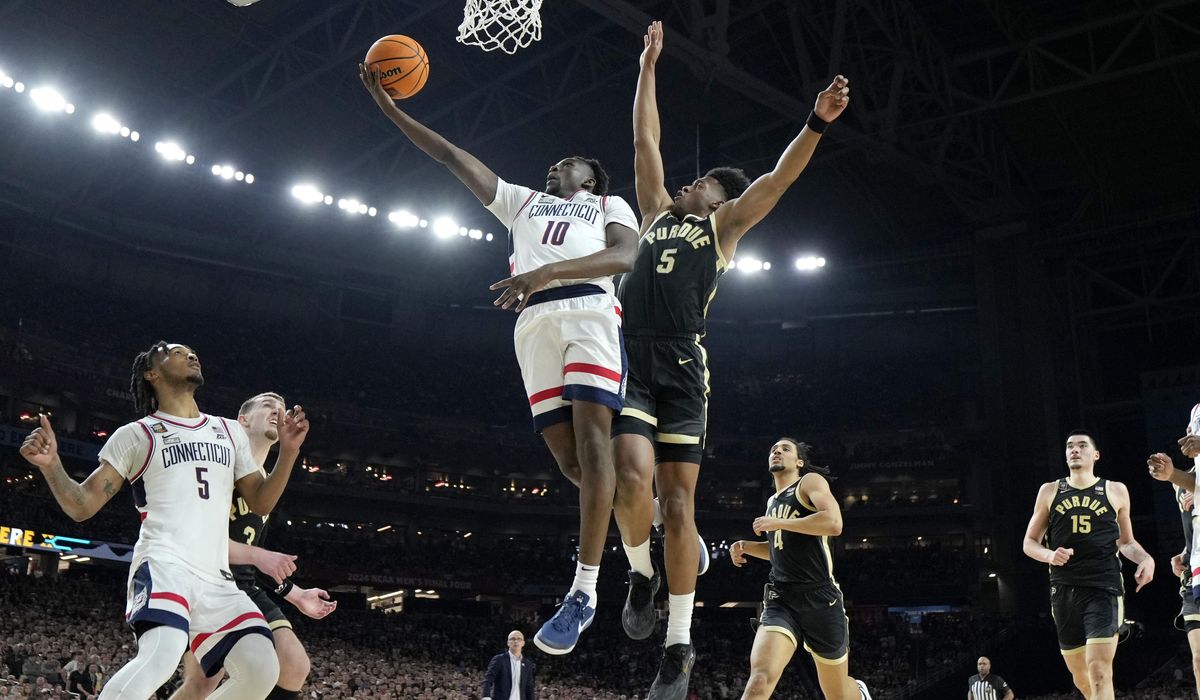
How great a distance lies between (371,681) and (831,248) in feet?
67.9

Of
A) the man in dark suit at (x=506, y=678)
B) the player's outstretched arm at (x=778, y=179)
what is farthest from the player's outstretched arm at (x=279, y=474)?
the man in dark suit at (x=506, y=678)

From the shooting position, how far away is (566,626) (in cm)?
519

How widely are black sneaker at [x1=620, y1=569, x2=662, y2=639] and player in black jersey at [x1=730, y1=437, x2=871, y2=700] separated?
7.77ft

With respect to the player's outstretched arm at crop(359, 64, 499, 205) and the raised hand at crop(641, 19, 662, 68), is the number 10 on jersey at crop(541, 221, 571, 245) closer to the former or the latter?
the player's outstretched arm at crop(359, 64, 499, 205)

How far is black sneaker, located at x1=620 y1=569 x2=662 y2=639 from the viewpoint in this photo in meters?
5.94

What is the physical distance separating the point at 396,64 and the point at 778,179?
8.11 ft

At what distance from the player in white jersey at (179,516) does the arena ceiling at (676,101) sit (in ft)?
54.3

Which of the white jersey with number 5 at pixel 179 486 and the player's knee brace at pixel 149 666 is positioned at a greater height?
the white jersey with number 5 at pixel 179 486

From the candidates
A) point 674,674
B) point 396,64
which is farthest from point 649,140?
point 674,674

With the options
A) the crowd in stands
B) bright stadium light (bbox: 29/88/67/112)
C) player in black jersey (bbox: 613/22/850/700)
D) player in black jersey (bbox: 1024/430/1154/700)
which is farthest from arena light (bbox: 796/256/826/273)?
player in black jersey (bbox: 613/22/850/700)

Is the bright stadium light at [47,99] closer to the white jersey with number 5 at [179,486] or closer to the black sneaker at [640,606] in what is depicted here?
the white jersey with number 5 at [179,486]

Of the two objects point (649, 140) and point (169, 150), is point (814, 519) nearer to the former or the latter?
point (649, 140)

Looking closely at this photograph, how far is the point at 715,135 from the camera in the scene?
29000mm

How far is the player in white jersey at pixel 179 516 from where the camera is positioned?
5336 millimetres
